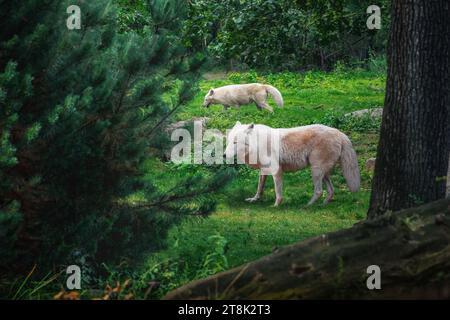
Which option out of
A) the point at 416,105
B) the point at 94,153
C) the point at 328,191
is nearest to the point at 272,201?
the point at 328,191

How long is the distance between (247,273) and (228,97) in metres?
16.7

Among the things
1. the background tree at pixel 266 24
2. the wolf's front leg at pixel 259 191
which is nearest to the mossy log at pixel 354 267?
the background tree at pixel 266 24

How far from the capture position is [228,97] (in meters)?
22.0

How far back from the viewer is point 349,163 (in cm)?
1326

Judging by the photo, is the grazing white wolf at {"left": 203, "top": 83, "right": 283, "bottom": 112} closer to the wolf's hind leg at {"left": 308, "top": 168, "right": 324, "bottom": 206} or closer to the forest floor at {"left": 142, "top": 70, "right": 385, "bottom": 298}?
the forest floor at {"left": 142, "top": 70, "right": 385, "bottom": 298}

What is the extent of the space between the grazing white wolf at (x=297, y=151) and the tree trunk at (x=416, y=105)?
174 inches

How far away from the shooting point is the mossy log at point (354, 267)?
5.47 metres

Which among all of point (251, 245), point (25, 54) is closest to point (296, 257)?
point (25, 54)

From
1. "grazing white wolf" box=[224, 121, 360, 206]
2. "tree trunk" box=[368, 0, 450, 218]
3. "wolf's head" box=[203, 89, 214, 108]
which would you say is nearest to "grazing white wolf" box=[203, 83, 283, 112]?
"wolf's head" box=[203, 89, 214, 108]

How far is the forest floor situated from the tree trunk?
68.8 inches

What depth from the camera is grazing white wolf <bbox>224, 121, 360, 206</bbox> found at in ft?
43.5

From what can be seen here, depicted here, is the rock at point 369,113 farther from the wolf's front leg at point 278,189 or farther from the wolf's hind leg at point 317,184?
the wolf's front leg at point 278,189
